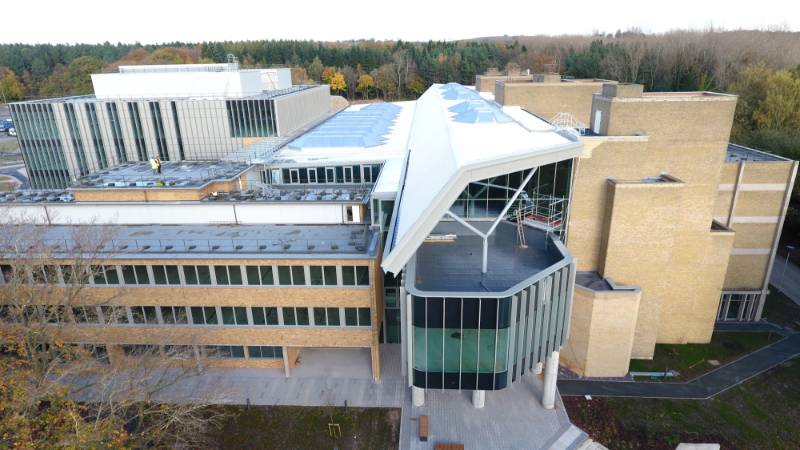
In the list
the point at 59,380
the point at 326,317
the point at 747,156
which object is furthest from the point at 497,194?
the point at 59,380

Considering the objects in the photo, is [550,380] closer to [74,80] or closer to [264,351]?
[264,351]

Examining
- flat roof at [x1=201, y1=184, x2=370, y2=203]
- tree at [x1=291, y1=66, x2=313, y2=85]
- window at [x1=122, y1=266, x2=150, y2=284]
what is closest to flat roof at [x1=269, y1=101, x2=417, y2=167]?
flat roof at [x1=201, y1=184, x2=370, y2=203]

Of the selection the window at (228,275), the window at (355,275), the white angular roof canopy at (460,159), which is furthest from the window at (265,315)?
the white angular roof canopy at (460,159)

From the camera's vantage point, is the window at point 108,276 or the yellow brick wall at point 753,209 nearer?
the window at point 108,276

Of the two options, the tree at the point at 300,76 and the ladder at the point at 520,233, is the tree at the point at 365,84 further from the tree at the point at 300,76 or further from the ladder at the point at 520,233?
the ladder at the point at 520,233

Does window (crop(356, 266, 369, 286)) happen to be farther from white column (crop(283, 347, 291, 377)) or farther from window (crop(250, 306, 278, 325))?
white column (crop(283, 347, 291, 377))
